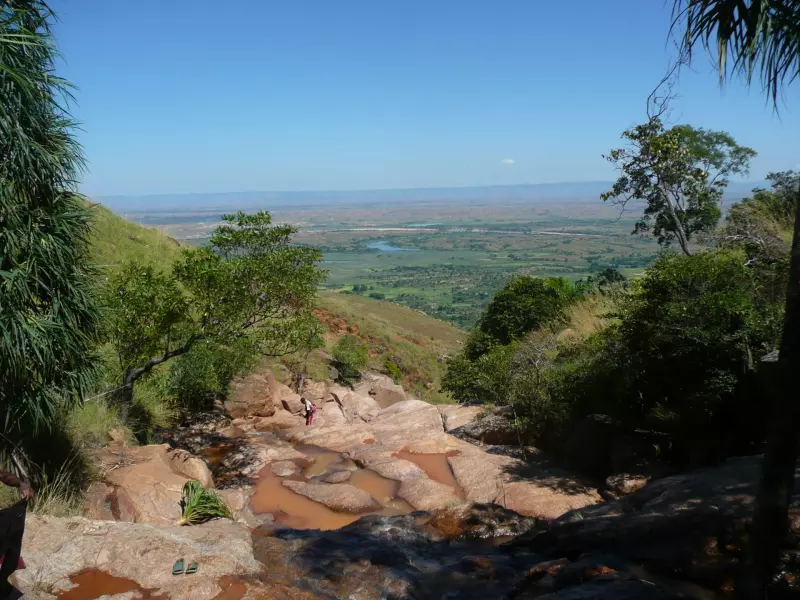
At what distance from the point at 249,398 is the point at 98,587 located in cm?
1147

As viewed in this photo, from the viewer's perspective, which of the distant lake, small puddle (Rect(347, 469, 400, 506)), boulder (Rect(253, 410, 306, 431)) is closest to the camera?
small puddle (Rect(347, 469, 400, 506))

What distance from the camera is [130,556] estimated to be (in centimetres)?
571

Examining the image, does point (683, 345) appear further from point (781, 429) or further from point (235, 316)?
point (235, 316)

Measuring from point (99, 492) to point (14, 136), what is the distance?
186 inches

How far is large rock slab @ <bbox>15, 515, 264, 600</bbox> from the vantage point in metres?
5.21

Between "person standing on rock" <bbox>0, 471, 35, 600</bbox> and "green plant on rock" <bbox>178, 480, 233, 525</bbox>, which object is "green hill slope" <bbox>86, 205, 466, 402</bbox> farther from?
"person standing on rock" <bbox>0, 471, 35, 600</bbox>

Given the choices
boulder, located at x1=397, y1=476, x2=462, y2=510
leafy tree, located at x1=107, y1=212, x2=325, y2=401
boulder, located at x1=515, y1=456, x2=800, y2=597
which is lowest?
boulder, located at x1=397, y1=476, x2=462, y2=510

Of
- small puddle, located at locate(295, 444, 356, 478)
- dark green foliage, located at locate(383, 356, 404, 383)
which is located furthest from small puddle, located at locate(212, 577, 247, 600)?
dark green foliage, located at locate(383, 356, 404, 383)

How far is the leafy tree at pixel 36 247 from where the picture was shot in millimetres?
5797

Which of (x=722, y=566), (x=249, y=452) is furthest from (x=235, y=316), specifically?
(x=722, y=566)

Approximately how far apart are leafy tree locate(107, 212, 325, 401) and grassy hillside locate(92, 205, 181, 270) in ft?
40.6

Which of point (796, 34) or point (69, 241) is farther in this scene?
point (69, 241)

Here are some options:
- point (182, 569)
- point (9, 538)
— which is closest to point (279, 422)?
point (182, 569)

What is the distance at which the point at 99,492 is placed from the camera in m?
7.82
